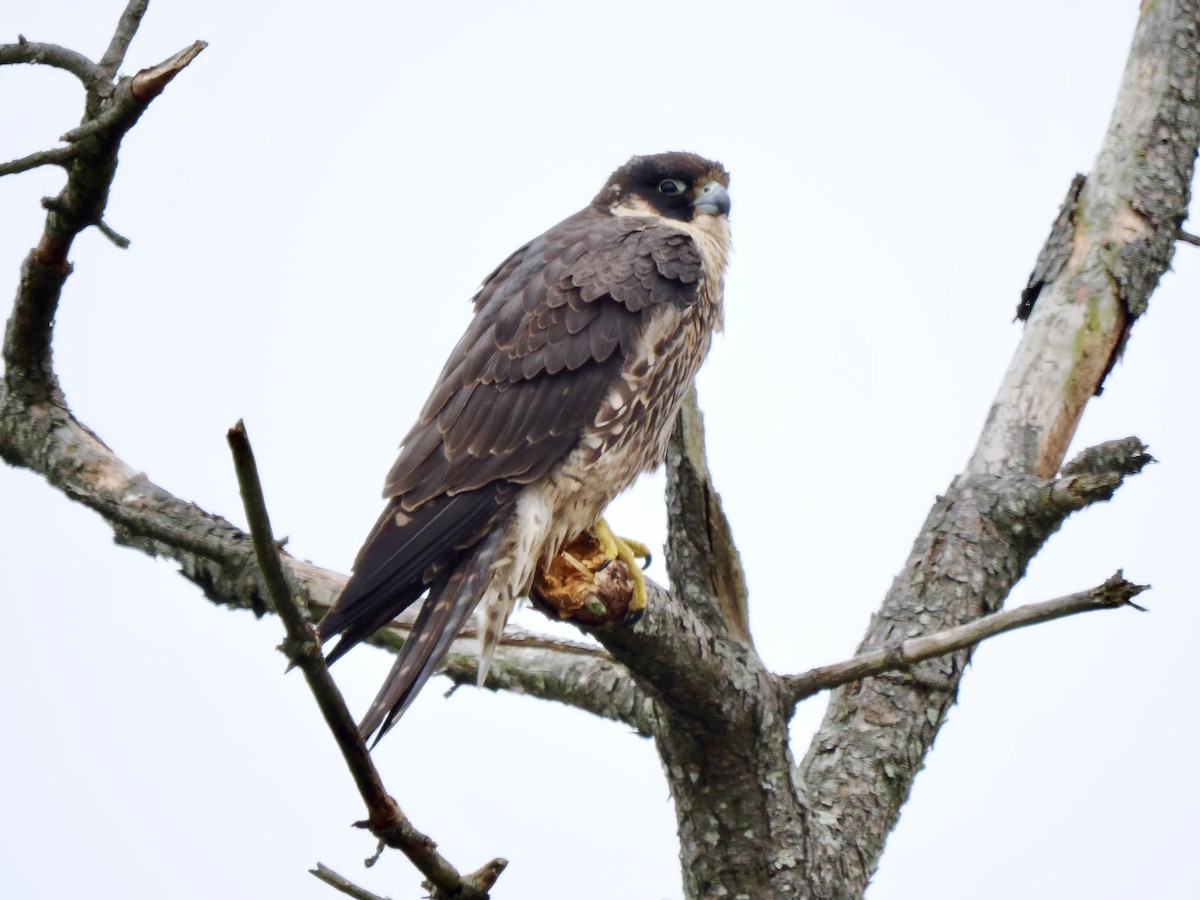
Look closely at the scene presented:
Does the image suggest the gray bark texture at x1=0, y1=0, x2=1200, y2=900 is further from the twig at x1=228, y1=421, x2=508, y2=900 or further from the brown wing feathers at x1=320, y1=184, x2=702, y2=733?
the twig at x1=228, y1=421, x2=508, y2=900

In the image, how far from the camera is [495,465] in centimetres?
356

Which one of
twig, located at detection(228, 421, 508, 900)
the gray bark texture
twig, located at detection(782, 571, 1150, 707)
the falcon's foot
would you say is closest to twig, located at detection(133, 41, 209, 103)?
the gray bark texture

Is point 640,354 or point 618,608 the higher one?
point 640,354

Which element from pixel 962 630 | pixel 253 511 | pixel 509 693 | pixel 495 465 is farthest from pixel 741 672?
pixel 253 511

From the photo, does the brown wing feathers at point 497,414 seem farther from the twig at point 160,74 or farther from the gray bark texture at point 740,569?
the twig at point 160,74

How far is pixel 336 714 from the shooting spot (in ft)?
6.34

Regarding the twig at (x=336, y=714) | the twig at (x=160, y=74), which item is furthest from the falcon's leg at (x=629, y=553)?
the twig at (x=160, y=74)

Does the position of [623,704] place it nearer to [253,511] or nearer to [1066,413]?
[1066,413]

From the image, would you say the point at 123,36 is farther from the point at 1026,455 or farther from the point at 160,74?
the point at 1026,455

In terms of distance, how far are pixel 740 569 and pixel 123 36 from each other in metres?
1.91

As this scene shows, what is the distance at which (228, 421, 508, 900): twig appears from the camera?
5.72ft

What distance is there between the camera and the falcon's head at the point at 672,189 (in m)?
4.69

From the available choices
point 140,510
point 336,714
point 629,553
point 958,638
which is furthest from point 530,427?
point 336,714

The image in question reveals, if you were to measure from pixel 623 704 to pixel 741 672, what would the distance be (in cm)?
78
